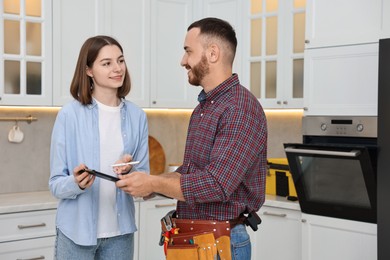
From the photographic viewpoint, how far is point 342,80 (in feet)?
10.2

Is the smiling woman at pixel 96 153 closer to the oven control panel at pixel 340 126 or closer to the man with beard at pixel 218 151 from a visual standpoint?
the man with beard at pixel 218 151

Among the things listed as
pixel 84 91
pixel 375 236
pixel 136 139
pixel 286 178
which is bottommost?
pixel 375 236

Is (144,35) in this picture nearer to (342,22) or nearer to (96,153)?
(342,22)

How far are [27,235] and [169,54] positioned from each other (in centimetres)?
158

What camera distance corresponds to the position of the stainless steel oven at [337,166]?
294 centimetres

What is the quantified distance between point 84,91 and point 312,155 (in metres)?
1.50

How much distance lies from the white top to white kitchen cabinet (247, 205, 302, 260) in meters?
1.54

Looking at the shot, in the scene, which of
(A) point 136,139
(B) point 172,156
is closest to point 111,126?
(A) point 136,139

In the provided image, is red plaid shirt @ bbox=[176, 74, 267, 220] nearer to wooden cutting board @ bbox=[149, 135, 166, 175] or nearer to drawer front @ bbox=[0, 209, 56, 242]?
drawer front @ bbox=[0, 209, 56, 242]

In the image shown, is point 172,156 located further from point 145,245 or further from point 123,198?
point 123,198

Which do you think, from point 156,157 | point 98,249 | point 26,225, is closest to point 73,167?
point 98,249

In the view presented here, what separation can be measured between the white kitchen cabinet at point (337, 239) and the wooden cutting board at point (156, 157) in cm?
137

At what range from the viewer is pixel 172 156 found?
14.7ft

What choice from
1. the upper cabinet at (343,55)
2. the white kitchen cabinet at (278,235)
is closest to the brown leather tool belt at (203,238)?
the upper cabinet at (343,55)
